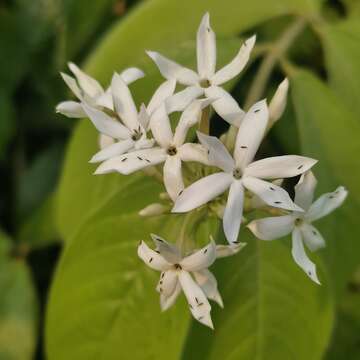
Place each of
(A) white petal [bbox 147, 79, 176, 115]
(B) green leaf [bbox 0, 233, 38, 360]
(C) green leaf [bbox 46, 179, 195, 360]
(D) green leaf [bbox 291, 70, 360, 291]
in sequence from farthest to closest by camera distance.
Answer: (B) green leaf [bbox 0, 233, 38, 360] → (D) green leaf [bbox 291, 70, 360, 291] → (C) green leaf [bbox 46, 179, 195, 360] → (A) white petal [bbox 147, 79, 176, 115]

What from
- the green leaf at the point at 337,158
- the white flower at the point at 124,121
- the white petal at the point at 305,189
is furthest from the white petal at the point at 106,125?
the green leaf at the point at 337,158

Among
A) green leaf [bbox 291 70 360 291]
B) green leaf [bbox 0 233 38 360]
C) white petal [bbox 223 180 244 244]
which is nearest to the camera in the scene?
white petal [bbox 223 180 244 244]

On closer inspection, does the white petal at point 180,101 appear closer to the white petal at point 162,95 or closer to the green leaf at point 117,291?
the white petal at point 162,95

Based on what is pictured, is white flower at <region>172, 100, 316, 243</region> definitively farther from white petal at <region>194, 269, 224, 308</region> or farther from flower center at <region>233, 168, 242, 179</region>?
Answer: white petal at <region>194, 269, 224, 308</region>

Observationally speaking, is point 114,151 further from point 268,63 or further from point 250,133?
point 268,63

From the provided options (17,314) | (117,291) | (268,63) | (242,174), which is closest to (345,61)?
(268,63)

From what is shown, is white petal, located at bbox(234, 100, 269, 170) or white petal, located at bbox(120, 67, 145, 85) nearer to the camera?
white petal, located at bbox(234, 100, 269, 170)

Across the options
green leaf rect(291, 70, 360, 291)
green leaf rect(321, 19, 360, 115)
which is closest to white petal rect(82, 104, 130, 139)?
green leaf rect(291, 70, 360, 291)
